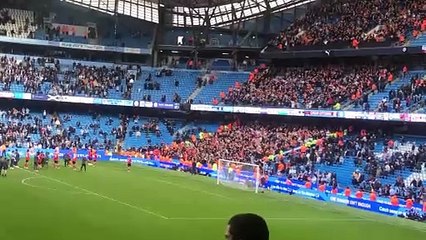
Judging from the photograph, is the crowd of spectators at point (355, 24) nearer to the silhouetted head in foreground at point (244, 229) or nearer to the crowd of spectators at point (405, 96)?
the crowd of spectators at point (405, 96)

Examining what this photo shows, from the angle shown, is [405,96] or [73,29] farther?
[73,29]

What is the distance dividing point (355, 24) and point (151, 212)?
32.9m

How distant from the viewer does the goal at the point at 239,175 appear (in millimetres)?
44781

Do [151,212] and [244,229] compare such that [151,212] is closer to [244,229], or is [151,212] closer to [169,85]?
[244,229]

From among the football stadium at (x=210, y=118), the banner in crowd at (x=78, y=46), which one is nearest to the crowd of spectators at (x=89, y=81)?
the football stadium at (x=210, y=118)

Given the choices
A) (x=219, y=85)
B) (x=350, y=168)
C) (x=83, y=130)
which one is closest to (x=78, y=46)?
(x=83, y=130)

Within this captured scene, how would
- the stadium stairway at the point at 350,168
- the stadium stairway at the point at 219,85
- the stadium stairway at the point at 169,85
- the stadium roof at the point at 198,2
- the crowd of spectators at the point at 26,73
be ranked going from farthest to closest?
the stadium stairway at the point at 169,85 → the stadium roof at the point at 198,2 → the stadium stairway at the point at 219,85 → the crowd of spectators at the point at 26,73 → the stadium stairway at the point at 350,168

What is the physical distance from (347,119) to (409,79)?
20.3ft

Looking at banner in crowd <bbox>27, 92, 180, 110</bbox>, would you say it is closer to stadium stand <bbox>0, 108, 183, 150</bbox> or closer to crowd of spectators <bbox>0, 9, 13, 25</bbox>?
stadium stand <bbox>0, 108, 183, 150</bbox>

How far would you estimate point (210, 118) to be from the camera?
68.1 m

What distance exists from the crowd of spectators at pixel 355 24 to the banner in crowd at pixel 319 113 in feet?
22.6

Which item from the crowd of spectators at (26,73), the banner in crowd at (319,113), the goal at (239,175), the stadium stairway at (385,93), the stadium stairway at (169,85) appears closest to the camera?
the banner in crowd at (319,113)

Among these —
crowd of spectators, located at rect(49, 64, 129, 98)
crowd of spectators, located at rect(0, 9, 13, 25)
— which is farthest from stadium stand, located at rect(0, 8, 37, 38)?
crowd of spectators, located at rect(49, 64, 129, 98)

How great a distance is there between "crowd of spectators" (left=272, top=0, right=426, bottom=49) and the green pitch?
18256 millimetres
